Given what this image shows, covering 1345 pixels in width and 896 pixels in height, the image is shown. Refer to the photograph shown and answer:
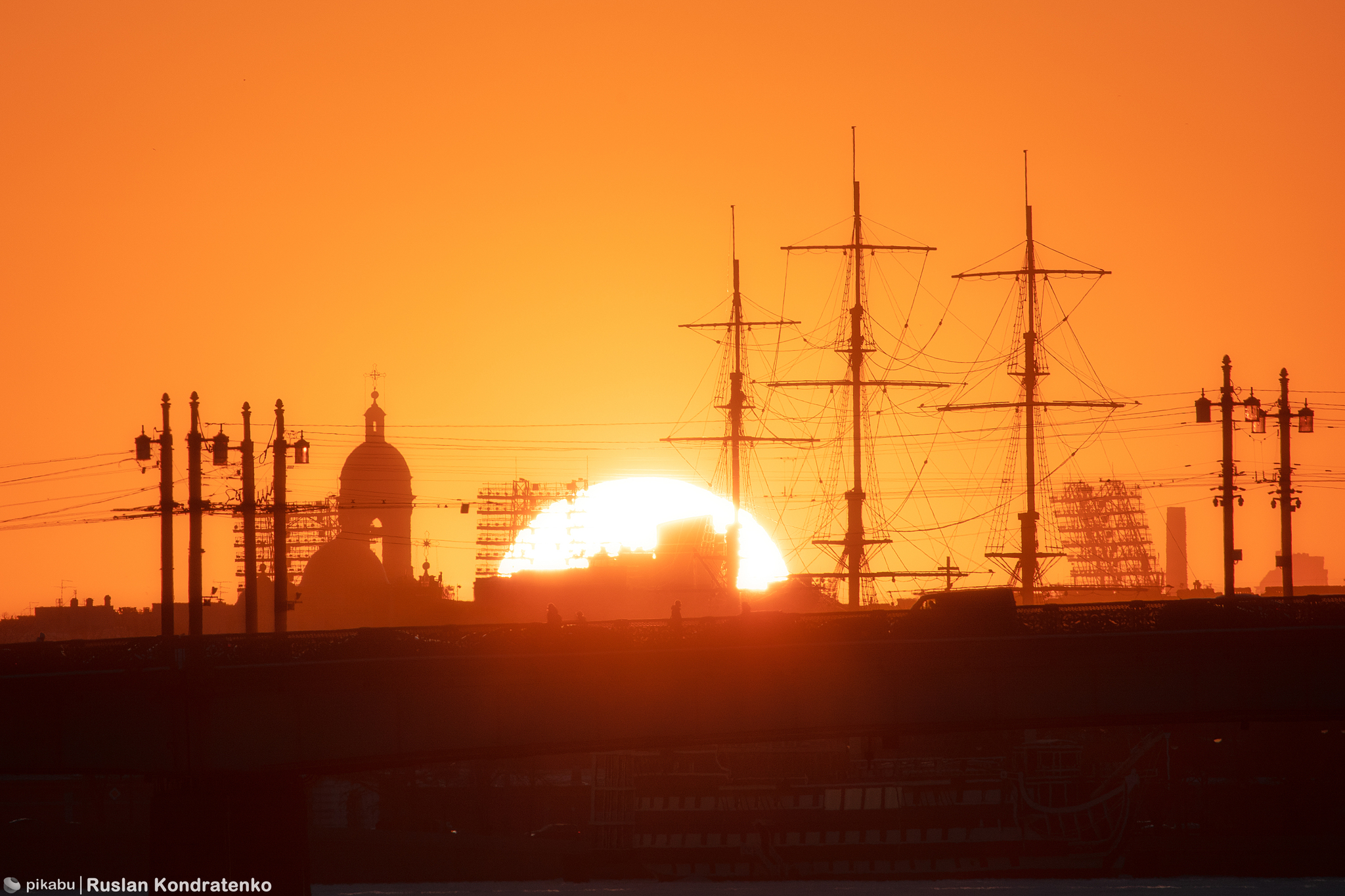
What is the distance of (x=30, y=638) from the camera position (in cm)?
17975

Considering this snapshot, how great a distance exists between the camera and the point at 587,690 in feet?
166

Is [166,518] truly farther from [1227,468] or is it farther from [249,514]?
[1227,468]

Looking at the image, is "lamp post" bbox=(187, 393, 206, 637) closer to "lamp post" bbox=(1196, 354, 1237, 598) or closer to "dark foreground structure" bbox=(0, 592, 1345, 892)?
"dark foreground structure" bbox=(0, 592, 1345, 892)

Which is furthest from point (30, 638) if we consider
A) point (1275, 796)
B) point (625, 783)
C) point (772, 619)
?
point (772, 619)

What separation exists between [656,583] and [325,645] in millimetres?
139626

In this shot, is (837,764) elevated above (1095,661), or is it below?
below

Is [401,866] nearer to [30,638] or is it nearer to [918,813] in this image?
[918,813]

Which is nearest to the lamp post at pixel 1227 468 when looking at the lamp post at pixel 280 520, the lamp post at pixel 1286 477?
the lamp post at pixel 1286 477

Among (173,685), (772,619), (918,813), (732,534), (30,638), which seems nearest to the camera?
(173,685)

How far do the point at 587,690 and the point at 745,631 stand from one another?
4878 mm

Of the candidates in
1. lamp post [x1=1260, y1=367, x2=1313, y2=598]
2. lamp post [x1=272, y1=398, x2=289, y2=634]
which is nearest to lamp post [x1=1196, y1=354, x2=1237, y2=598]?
lamp post [x1=1260, y1=367, x2=1313, y2=598]

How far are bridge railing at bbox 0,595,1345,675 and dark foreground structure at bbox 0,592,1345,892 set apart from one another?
69 millimetres

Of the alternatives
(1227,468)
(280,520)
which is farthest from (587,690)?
(1227,468)

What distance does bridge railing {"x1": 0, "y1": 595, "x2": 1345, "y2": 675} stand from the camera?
4941 centimetres
